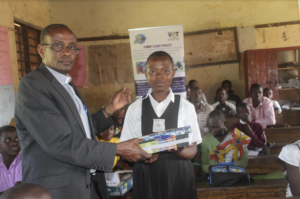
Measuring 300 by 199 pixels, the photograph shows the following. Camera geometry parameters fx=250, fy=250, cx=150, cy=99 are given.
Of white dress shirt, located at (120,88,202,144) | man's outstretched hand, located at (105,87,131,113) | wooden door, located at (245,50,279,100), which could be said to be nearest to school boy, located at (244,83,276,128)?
wooden door, located at (245,50,279,100)

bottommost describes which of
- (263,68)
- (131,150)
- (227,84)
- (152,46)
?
(131,150)

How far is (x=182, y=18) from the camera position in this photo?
5.92 meters

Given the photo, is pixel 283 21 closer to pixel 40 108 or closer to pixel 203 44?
pixel 203 44

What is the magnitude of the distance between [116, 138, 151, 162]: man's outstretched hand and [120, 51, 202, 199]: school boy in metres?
0.34

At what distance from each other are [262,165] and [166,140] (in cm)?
183

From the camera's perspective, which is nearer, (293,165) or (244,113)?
(293,165)

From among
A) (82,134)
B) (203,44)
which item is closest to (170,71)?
(82,134)

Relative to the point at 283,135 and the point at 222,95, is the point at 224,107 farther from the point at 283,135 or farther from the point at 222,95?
the point at 283,135

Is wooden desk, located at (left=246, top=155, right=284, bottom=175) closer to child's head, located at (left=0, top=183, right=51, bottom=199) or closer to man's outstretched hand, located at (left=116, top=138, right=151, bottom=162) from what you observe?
man's outstretched hand, located at (left=116, top=138, right=151, bottom=162)

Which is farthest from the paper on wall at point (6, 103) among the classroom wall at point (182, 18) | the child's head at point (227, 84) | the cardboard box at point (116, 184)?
the child's head at point (227, 84)

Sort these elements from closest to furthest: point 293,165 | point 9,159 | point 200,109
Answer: point 293,165 → point 9,159 → point 200,109

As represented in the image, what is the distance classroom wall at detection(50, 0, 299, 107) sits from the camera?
5.77m

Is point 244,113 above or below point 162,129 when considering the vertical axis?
below

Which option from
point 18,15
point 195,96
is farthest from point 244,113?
point 18,15
